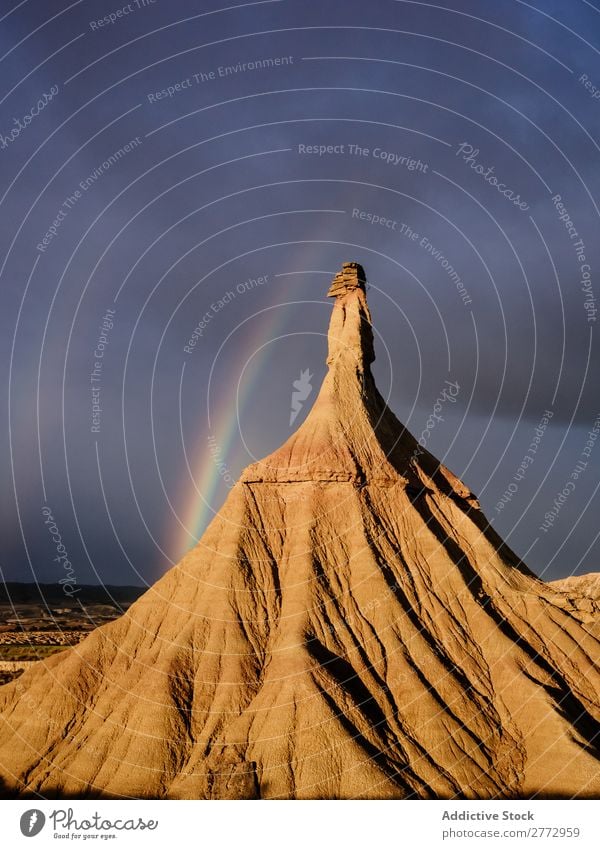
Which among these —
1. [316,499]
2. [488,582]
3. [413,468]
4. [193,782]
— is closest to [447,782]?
[193,782]

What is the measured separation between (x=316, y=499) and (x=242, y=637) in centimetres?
1265

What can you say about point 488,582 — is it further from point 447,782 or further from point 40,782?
point 40,782

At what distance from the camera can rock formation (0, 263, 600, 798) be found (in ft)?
133
